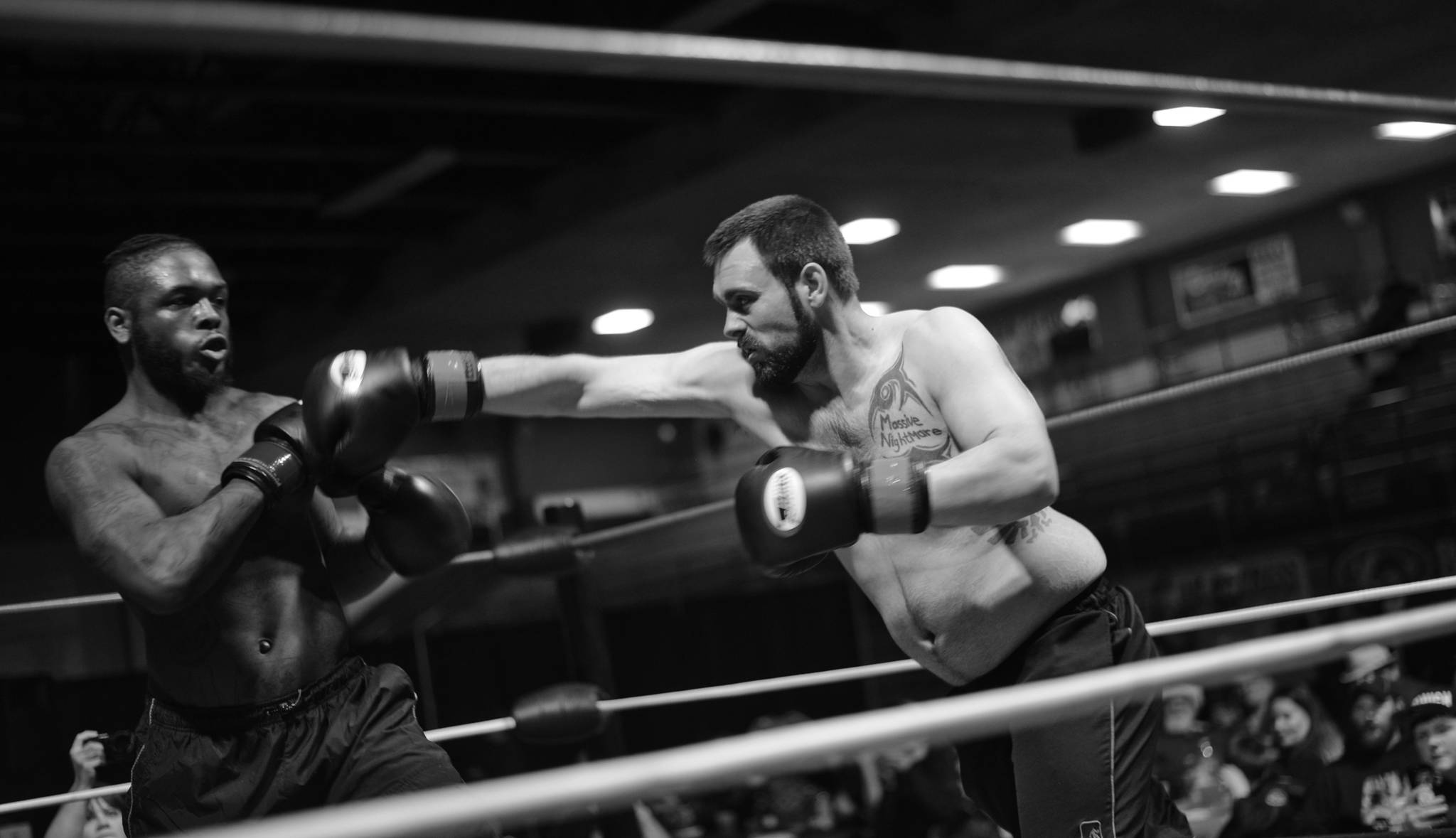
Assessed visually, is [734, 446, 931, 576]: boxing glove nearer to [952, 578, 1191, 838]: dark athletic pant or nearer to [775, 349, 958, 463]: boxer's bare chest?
[775, 349, 958, 463]: boxer's bare chest

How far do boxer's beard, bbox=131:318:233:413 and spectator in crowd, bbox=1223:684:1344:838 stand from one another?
3.47 meters

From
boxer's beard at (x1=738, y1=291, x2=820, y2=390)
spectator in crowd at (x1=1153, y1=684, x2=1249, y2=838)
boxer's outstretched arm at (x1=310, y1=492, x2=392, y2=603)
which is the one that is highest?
boxer's beard at (x1=738, y1=291, x2=820, y2=390)

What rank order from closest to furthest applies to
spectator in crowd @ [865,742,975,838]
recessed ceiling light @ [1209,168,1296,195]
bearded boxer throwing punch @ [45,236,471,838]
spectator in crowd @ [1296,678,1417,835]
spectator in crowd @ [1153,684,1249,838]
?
bearded boxer throwing punch @ [45,236,471,838] → spectator in crowd @ [1296,678,1417,835] → spectator in crowd @ [1153,684,1249,838] → spectator in crowd @ [865,742,975,838] → recessed ceiling light @ [1209,168,1296,195]

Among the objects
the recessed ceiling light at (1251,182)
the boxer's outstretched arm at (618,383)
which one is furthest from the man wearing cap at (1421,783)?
the recessed ceiling light at (1251,182)

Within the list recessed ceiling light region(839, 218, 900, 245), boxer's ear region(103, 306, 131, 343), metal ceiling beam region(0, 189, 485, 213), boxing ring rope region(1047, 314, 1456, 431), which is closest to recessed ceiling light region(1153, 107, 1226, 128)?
recessed ceiling light region(839, 218, 900, 245)

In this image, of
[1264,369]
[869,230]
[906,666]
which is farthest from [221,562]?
[869,230]

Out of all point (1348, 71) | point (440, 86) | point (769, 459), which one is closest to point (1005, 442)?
point (769, 459)

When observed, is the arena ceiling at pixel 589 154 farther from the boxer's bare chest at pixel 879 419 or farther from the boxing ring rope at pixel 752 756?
the boxing ring rope at pixel 752 756

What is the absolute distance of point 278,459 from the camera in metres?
1.67

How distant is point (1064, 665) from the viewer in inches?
73.0

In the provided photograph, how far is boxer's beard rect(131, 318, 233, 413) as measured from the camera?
71.6 inches

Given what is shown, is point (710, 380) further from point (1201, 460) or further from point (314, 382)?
point (1201, 460)

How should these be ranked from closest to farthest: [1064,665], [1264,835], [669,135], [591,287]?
[1064,665]
[1264,835]
[669,135]
[591,287]

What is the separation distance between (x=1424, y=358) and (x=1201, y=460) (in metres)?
1.67
